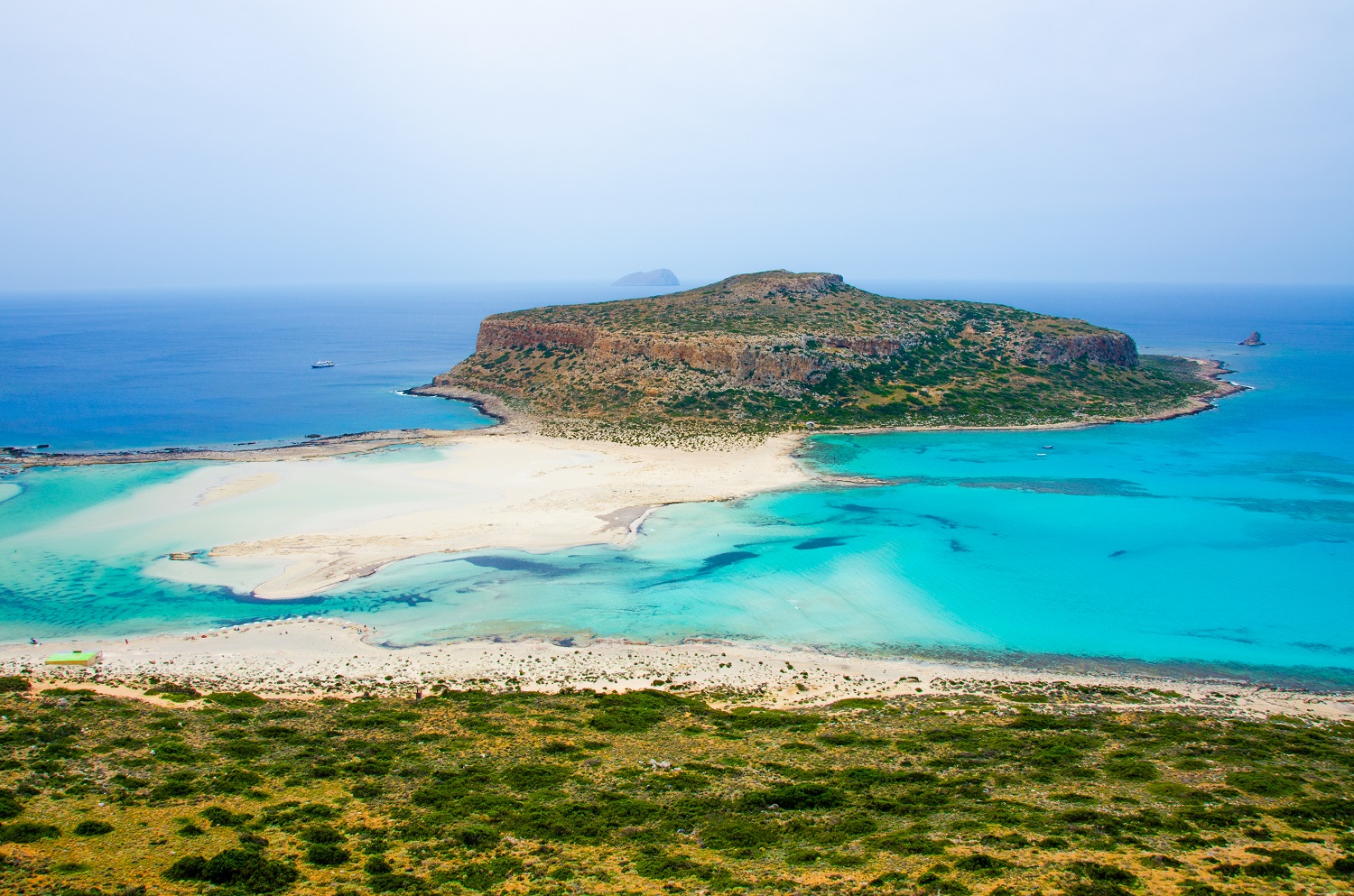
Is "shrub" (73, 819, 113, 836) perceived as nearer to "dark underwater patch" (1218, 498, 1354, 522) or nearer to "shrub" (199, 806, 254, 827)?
"shrub" (199, 806, 254, 827)

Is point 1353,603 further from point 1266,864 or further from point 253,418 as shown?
point 253,418

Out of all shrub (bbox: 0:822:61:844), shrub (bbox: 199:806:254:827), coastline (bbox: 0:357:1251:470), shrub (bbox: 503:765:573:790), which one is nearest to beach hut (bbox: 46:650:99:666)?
shrub (bbox: 0:822:61:844)

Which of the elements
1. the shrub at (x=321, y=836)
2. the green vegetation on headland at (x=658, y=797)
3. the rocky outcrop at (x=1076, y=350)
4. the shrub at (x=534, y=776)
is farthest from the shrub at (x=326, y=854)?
the rocky outcrop at (x=1076, y=350)

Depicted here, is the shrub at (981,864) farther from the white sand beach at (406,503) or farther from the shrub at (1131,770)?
the white sand beach at (406,503)

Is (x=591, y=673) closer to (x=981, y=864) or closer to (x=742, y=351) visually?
(x=981, y=864)

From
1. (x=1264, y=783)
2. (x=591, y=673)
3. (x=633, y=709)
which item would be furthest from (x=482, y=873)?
(x=1264, y=783)

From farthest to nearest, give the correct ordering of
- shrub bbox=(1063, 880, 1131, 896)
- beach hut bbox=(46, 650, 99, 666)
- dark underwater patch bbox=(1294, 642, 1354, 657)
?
dark underwater patch bbox=(1294, 642, 1354, 657), beach hut bbox=(46, 650, 99, 666), shrub bbox=(1063, 880, 1131, 896)
